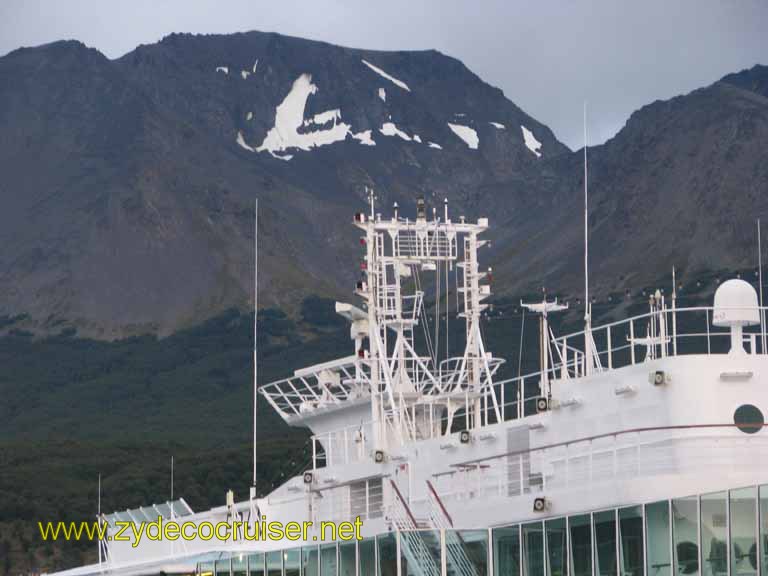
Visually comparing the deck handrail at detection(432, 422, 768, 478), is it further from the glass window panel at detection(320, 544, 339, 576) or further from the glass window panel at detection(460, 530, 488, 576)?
the glass window panel at detection(320, 544, 339, 576)

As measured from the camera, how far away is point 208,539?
44.6 metres

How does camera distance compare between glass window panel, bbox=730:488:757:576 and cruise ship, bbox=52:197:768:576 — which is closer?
glass window panel, bbox=730:488:757:576

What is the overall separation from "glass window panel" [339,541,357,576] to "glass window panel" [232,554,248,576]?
12.1 feet

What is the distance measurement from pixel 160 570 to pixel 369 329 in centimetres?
849

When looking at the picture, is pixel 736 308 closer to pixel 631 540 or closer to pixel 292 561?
pixel 631 540

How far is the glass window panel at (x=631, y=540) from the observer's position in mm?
28203

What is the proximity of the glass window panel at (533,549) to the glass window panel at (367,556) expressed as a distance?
14.1 feet

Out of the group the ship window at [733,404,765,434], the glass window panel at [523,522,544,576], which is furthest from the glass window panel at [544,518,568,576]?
the ship window at [733,404,765,434]

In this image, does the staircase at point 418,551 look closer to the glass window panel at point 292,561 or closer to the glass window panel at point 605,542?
the glass window panel at point 292,561

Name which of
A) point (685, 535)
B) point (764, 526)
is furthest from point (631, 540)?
point (764, 526)

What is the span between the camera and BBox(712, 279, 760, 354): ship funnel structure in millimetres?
30906

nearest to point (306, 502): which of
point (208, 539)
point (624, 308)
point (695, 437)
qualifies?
point (208, 539)

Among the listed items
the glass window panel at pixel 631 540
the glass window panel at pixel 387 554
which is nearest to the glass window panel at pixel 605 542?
the glass window panel at pixel 631 540

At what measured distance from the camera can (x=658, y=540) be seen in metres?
27.9
